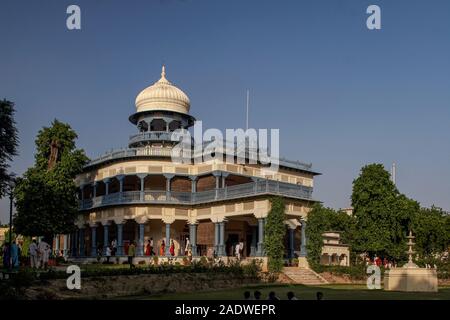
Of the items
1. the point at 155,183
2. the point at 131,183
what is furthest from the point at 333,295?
the point at 131,183

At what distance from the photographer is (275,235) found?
3725 cm

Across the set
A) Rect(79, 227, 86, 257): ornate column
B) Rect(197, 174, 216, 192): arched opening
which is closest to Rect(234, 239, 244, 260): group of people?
Rect(197, 174, 216, 192): arched opening

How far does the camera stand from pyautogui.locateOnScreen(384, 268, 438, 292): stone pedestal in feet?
89.7

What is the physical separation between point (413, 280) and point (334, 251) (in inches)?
1044

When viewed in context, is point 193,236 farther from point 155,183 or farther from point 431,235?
point 431,235

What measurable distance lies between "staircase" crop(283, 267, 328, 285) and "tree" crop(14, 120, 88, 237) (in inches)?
628

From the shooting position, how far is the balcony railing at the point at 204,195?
39.2 m

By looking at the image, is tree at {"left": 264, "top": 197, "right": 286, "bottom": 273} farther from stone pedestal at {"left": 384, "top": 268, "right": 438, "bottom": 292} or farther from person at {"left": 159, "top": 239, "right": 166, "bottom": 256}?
person at {"left": 159, "top": 239, "right": 166, "bottom": 256}

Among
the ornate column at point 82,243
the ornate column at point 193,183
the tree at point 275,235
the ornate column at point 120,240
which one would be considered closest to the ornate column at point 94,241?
the ornate column at point 82,243

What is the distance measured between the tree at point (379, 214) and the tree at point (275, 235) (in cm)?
1160

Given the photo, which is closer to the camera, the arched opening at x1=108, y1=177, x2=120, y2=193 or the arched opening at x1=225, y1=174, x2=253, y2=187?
the arched opening at x1=225, y1=174, x2=253, y2=187
